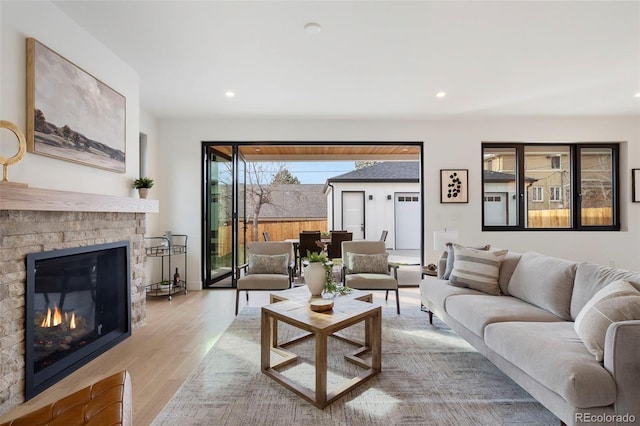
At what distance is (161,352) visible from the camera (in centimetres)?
276

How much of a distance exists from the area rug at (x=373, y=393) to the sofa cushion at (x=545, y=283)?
0.65 meters

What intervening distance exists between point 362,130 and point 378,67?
1.92m

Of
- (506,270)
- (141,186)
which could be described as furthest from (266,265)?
(506,270)

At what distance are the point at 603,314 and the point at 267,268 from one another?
323cm

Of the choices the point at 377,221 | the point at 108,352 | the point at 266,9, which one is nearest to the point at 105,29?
the point at 266,9

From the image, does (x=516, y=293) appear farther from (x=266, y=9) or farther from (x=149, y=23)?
(x=149, y=23)

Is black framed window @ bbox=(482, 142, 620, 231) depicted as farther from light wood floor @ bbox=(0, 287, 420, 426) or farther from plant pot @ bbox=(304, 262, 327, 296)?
plant pot @ bbox=(304, 262, 327, 296)

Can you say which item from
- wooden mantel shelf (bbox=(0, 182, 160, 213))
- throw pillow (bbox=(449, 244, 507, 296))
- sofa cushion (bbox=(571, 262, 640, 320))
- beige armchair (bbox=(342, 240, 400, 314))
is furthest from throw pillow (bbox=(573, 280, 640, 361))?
wooden mantel shelf (bbox=(0, 182, 160, 213))

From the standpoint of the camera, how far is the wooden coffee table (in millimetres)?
1954

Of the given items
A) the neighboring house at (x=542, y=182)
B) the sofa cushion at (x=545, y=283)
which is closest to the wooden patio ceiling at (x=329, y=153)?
the neighboring house at (x=542, y=182)

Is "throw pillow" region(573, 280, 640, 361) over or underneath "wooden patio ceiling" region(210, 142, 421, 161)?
underneath

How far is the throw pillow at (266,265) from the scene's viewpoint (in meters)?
4.00

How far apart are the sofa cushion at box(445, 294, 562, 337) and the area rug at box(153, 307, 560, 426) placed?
1.22ft

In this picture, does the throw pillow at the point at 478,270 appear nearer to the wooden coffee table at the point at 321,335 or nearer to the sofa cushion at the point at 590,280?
the sofa cushion at the point at 590,280
